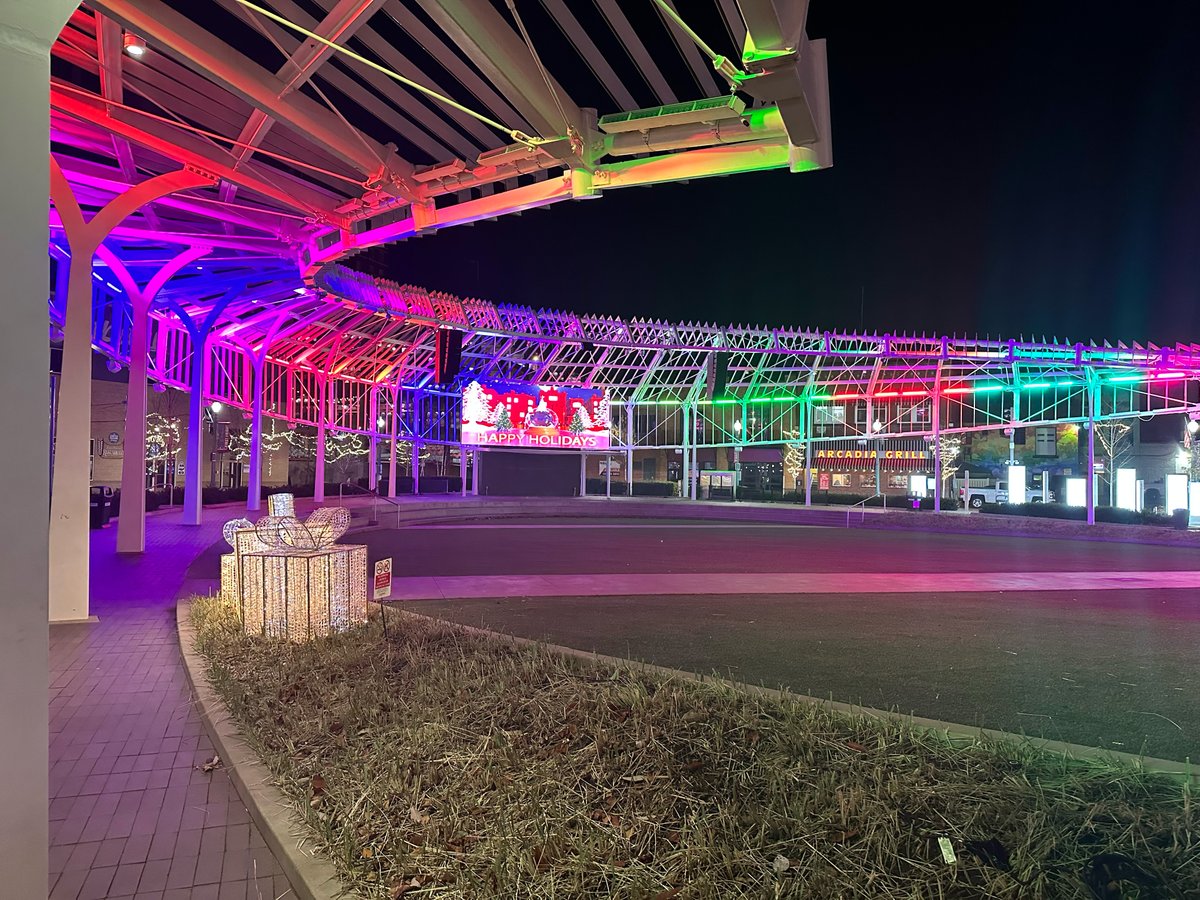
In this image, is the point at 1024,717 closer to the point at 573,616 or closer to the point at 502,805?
the point at 502,805

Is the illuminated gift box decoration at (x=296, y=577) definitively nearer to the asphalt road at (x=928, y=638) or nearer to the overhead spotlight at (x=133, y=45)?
the asphalt road at (x=928, y=638)

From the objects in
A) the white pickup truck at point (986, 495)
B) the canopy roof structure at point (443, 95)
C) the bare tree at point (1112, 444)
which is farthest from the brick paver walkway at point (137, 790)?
the white pickup truck at point (986, 495)

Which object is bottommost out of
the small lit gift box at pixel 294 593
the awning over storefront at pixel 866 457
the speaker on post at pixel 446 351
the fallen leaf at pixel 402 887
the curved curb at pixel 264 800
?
the curved curb at pixel 264 800

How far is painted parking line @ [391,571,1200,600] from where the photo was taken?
11.3m

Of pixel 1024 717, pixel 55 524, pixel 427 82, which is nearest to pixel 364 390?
pixel 55 524

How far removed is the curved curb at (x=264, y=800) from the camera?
3246mm

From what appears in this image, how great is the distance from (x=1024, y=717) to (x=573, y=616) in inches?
212

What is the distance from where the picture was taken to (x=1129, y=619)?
9.57 metres

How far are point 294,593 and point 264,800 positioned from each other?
138 inches

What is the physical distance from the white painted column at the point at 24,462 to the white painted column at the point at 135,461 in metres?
13.2

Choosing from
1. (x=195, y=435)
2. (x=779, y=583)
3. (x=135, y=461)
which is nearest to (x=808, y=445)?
(x=779, y=583)

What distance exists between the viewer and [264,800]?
396 centimetres

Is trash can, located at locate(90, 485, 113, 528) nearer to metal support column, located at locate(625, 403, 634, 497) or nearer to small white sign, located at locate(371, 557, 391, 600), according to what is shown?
small white sign, located at locate(371, 557, 391, 600)

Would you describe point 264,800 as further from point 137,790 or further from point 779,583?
point 779,583
